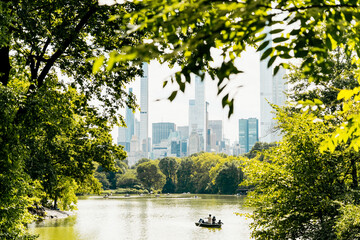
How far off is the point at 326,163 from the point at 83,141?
405 inches

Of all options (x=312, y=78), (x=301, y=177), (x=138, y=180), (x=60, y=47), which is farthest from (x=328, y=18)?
(x=138, y=180)

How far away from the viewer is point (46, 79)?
380 inches

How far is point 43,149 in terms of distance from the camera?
15141 millimetres

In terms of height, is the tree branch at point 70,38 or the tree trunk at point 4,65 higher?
the tree branch at point 70,38

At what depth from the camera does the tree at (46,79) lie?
798 centimetres

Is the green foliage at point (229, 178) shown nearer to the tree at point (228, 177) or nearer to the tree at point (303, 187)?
the tree at point (228, 177)

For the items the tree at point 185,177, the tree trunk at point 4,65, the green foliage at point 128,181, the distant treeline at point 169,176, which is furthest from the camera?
the tree at point 185,177

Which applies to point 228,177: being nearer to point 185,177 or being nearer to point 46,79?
point 185,177

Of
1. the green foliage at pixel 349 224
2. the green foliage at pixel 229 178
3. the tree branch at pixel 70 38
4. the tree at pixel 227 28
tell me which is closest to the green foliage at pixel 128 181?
the green foliage at pixel 229 178

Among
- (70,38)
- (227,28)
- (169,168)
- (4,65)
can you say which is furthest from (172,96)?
(169,168)

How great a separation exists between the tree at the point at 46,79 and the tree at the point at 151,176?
10308 centimetres

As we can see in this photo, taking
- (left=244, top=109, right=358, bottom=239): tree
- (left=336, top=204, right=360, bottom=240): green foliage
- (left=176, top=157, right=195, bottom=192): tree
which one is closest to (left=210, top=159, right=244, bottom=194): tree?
(left=176, top=157, right=195, bottom=192): tree

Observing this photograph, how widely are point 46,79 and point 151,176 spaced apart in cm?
10724

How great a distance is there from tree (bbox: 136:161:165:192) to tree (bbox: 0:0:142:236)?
10308cm
